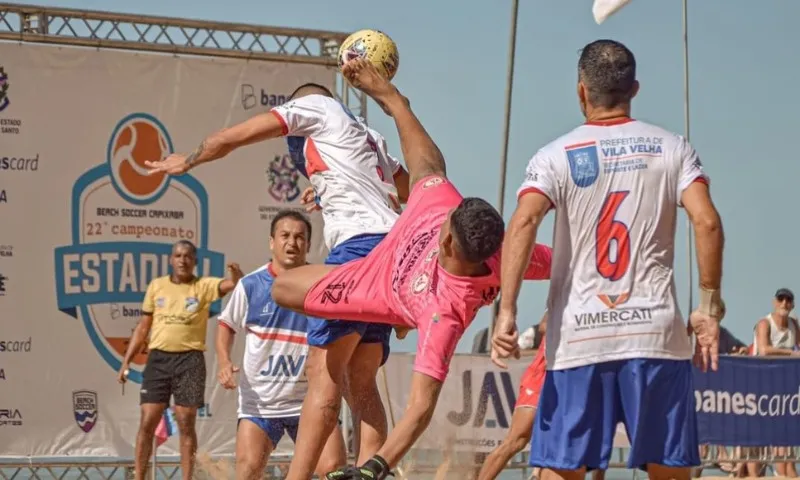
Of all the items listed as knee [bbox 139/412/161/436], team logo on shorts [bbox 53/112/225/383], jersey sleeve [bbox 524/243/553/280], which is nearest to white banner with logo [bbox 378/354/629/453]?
knee [bbox 139/412/161/436]

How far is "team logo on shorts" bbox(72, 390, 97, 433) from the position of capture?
13.3m

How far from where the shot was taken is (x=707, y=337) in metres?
5.29

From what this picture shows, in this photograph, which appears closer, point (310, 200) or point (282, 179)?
point (310, 200)

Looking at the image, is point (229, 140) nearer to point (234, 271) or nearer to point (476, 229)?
point (476, 229)

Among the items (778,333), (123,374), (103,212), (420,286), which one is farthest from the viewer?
(778,333)

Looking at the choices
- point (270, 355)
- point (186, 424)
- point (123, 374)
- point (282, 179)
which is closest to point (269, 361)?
point (270, 355)

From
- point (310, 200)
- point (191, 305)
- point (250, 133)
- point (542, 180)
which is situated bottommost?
point (191, 305)

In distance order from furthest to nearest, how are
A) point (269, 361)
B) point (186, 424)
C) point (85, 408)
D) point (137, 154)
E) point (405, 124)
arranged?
point (137, 154), point (85, 408), point (186, 424), point (269, 361), point (405, 124)

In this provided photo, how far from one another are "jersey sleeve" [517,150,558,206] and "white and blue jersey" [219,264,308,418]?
13.7 ft

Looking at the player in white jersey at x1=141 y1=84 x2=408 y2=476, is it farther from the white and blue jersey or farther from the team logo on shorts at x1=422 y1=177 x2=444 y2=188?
the white and blue jersey

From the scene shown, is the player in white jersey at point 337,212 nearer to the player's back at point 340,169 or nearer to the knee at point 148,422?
the player's back at point 340,169

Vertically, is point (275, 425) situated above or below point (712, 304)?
below

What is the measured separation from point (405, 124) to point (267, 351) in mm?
3143

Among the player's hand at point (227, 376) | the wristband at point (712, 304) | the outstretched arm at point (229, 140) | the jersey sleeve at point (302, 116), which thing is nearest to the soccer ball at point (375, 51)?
the jersey sleeve at point (302, 116)
